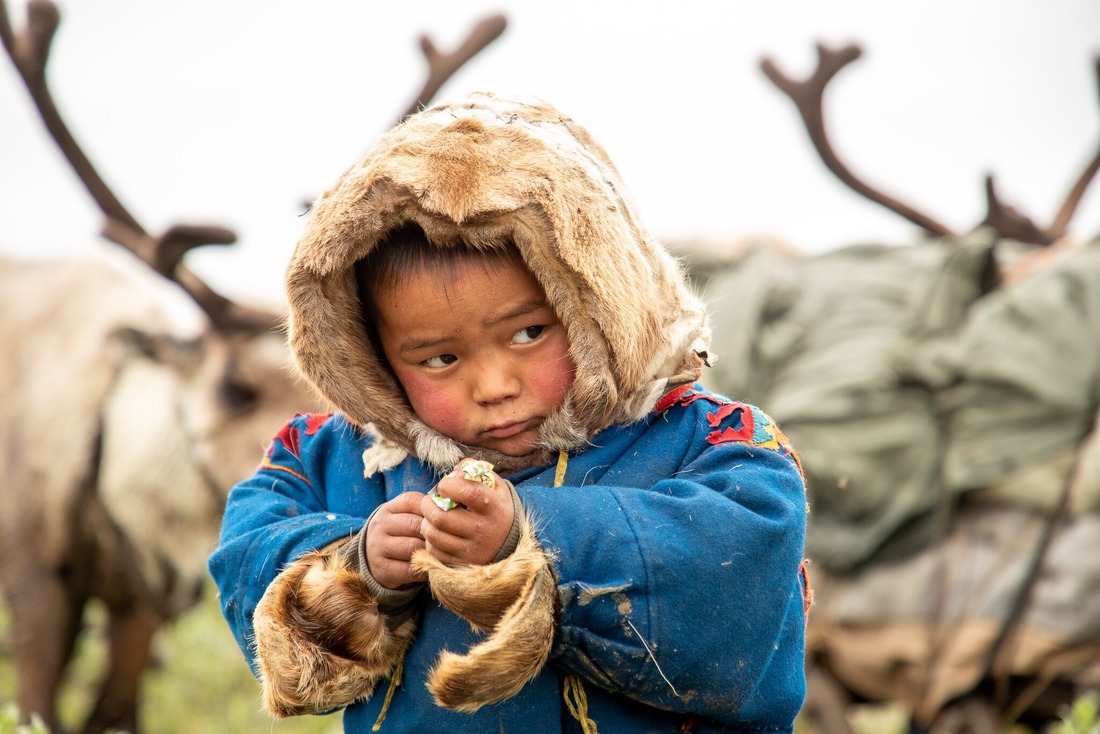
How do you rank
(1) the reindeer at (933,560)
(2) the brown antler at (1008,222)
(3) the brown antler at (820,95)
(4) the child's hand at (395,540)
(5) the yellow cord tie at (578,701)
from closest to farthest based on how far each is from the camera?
(4) the child's hand at (395,540)
(5) the yellow cord tie at (578,701)
(1) the reindeer at (933,560)
(2) the brown antler at (1008,222)
(3) the brown antler at (820,95)

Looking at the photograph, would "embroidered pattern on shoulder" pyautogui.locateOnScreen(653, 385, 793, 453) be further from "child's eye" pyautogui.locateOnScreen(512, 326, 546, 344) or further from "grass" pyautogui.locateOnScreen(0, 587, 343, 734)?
"grass" pyautogui.locateOnScreen(0, 587, 343, 734)

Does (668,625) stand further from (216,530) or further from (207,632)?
(207,632)

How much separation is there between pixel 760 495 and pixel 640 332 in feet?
0.98

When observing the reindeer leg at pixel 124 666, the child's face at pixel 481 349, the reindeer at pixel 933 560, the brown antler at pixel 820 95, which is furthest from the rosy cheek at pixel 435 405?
the brown antler at pixel 820 95

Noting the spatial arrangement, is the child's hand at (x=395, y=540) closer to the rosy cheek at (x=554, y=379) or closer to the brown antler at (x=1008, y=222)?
the rosy cheek at (x=554, y=379)

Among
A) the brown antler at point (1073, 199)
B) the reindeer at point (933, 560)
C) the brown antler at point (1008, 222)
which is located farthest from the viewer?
the brown antler at point (1073, 199)

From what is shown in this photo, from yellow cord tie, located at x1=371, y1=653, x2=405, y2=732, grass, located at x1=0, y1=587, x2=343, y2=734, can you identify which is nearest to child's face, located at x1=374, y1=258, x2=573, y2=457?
yellow cord tie, located at x1=371, y1=653, x2=405, y2=732

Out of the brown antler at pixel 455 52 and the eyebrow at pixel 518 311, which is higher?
the eyebrow at pixel 518 311

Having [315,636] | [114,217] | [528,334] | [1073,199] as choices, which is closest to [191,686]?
[114,217]

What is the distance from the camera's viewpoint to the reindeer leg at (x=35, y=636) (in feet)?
15.4

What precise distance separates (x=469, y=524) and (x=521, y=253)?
420mm

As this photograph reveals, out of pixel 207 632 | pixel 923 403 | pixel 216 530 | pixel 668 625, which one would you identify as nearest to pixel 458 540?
pixel 668 625

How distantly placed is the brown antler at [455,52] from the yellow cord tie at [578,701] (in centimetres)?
387

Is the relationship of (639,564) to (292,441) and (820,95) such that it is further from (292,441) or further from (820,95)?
(820,95)
